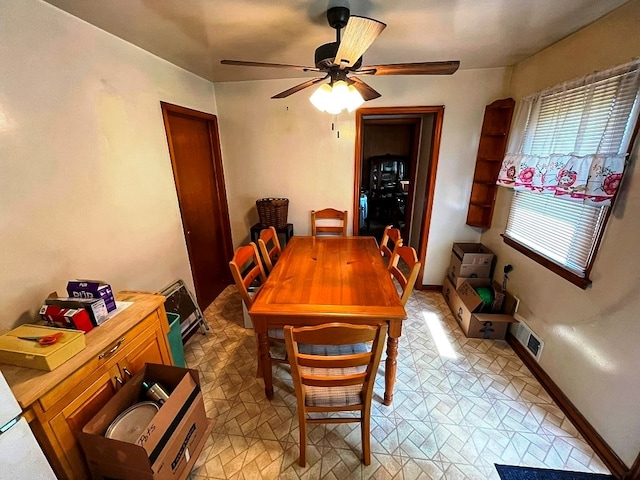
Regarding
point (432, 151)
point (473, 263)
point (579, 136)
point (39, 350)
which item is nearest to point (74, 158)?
point (39, 350)

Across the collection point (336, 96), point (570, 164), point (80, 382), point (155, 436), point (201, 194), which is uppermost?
point (336, 96)

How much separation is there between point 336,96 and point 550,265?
1.85 meters

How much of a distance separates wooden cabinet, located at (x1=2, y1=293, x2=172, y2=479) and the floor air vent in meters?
2.61

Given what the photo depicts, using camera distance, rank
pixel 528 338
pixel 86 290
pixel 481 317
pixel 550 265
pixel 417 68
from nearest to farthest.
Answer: pixel 86 290, pixel 417 68, pixel 550 265, pixel 528 338, pixel 481 317

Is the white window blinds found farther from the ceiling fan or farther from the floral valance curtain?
the ceiling fan

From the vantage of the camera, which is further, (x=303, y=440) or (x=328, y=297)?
(x=328, y=297)

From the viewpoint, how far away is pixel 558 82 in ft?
6.12

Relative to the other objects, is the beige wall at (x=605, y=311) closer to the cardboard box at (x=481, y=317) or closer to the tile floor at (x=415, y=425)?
the tile floor at (x=415, y=425)

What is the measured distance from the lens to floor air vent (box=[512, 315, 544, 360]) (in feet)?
6.34

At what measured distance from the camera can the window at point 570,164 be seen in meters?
1.43

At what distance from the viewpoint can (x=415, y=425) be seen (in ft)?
5.21

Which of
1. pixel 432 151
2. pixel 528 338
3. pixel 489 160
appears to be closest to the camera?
pixel 528 338

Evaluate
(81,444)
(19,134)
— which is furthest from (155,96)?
(81,444)

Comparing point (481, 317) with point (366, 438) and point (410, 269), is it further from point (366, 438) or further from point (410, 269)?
point (366, 438)
